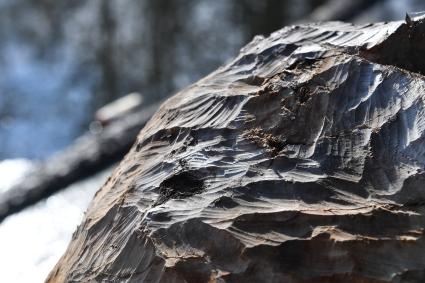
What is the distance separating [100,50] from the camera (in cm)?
388

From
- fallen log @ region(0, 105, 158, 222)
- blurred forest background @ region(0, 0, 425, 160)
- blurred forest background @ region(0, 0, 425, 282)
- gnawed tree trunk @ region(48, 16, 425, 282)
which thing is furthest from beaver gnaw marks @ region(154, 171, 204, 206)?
blurred forest background @ region(0, 0, 425, 160)

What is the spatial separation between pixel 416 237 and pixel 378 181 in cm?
7

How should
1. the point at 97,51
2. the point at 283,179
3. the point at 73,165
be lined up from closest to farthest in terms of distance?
the point at 283,179 < the point at 73,165 < the point at 97,51

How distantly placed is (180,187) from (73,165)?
92 centimetres

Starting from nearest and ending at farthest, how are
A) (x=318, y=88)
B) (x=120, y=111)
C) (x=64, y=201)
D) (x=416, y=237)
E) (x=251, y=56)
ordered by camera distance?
(x=416, y=237) → (x=318, y=88) → (x=251, y=56) → (x=64, y=201) → (x=120, y=111)

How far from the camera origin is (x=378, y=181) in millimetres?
681

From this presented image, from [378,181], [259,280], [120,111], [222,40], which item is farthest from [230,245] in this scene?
[222,40]

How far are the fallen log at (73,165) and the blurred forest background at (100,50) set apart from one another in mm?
1586

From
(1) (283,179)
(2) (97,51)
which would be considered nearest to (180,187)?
(1) (283,179)

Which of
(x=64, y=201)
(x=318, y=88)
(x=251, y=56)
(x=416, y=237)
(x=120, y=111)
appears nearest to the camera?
(x=416, y=237)

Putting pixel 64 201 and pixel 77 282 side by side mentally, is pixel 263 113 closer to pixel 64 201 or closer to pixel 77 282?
pixel 77 282

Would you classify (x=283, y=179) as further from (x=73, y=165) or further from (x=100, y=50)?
(x=100, y=50)

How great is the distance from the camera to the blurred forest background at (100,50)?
3441 millimetres

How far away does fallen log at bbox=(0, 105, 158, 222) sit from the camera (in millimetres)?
1469
